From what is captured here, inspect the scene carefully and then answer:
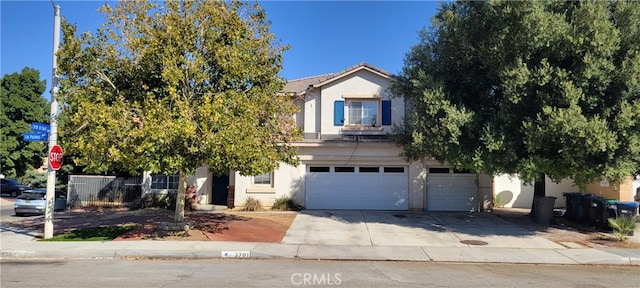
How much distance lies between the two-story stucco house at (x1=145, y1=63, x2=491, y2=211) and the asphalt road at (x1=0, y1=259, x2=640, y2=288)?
9.60m

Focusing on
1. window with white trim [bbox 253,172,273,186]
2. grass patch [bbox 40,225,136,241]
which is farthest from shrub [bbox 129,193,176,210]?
grass patch [bbox 40,225,136,241]

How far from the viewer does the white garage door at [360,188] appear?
1984 centimetres

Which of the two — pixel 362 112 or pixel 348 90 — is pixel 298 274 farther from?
pixel 348 90

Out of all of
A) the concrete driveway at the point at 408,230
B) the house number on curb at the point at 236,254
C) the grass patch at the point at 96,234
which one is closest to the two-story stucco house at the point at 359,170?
the concrete driveway at the point at 408,230

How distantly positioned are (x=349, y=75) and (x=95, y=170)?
12.3 m

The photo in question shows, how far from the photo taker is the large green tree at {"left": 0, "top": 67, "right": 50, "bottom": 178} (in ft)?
110

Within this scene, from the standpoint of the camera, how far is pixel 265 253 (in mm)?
10875

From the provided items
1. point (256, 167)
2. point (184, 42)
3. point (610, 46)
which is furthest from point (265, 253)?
point (610, 46)

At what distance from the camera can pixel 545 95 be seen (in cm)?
1246

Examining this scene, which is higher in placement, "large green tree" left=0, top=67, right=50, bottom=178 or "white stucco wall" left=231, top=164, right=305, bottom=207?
"large green tree" left=0, top=67, right=50, bottom=178

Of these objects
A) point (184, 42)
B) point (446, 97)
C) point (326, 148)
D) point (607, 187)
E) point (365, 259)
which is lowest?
point (365, 259)

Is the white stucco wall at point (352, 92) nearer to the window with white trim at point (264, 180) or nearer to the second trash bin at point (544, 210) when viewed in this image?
the window with white trim at point (264, 180)

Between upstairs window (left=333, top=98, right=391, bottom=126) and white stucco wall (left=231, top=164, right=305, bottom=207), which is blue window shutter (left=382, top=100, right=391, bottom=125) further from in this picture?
white stucco wall (left=231, top=164, right=305, bottom=207)

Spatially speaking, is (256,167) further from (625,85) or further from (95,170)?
(625,85)
